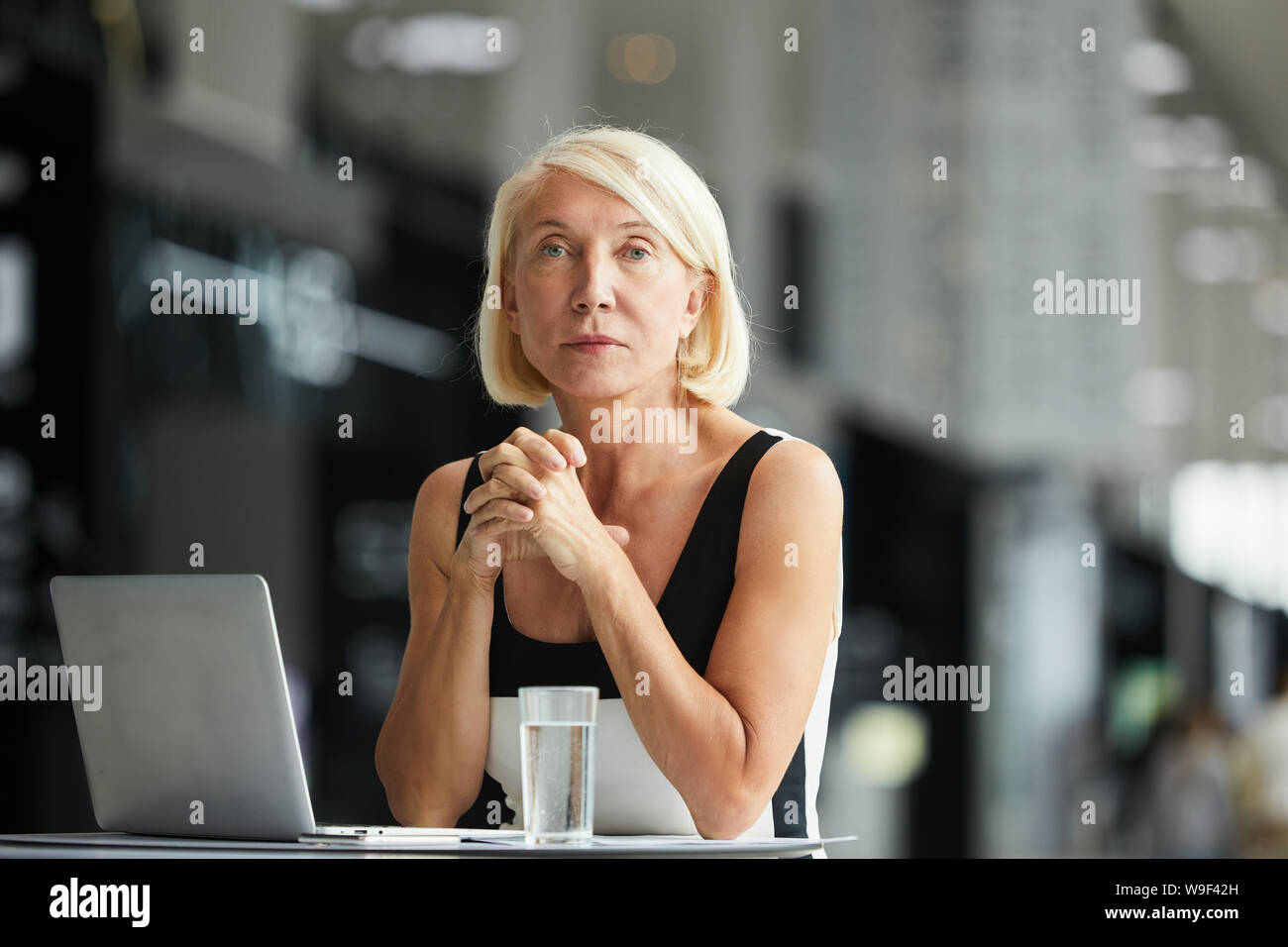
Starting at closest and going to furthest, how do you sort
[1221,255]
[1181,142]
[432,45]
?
[432,45]
[1181,142]
[1221,255]

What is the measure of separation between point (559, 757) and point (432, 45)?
13.5ft

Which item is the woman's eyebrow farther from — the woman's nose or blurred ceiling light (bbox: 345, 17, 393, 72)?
blurred ceiling light (bbox: 345, 17, 393, 72)

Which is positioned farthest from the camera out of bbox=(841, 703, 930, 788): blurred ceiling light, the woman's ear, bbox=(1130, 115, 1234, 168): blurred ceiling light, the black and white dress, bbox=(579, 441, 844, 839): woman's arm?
bbox=(1130, 115, 1234, 168): blurred ceiling light

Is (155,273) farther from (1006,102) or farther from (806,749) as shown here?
(1006,102)

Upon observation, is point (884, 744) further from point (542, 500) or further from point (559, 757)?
point (559, 757)

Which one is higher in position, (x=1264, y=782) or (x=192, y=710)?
(x=192, y=710)

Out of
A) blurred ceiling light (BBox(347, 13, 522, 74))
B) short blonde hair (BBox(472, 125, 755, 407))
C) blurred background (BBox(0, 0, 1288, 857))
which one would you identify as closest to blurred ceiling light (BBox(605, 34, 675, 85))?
blurred background (BBox(0, 0, 1288, 857))

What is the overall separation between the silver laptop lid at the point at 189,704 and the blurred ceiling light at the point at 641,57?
4.44 m

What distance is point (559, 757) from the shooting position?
124 centimetres

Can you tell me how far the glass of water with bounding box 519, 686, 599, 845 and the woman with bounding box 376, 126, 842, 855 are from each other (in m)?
0.29

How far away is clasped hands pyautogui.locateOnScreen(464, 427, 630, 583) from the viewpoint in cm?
154

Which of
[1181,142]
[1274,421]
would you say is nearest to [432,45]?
[1181,142]
